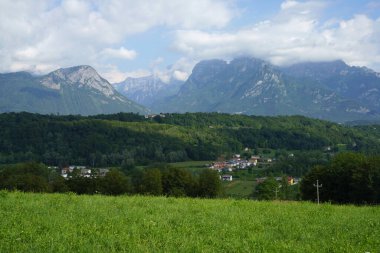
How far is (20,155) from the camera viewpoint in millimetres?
172500

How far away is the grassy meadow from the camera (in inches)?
374

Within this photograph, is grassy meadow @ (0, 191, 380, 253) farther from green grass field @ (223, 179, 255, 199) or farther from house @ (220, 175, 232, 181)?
house @ (220, 175, 232, 181)

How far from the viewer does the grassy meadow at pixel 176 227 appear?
9500 millimetres

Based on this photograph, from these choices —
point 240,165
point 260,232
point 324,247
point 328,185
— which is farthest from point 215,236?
point 240,165

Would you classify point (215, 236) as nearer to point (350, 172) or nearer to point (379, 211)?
point (379, 211)

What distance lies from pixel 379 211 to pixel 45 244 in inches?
508

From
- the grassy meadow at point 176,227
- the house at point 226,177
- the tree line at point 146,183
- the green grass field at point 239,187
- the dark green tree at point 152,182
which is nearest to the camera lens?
the grassy meadow at point 176,227

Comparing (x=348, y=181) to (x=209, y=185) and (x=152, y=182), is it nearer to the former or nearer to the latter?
(x=209, y=185)

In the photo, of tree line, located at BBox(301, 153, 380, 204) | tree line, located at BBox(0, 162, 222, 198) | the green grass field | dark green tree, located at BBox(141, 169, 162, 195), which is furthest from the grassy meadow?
the green grass field

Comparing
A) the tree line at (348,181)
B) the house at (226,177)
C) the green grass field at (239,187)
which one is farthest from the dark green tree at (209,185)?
the house at (226,177)

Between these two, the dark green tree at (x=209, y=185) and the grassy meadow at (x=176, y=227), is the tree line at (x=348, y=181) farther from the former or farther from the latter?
the grassy meadow at (x=176, y=227)

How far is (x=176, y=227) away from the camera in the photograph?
11648mm

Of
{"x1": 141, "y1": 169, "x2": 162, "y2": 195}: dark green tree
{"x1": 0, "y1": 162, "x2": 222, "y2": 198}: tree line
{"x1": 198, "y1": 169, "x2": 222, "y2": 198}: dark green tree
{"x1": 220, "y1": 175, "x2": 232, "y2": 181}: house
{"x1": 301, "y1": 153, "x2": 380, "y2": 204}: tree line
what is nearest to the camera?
{"x1": 301, "y1": 153, "x2": 380, "y2": 204}: tree line

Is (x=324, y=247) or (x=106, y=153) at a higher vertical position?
(x=324, y=247)
